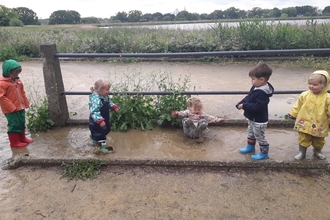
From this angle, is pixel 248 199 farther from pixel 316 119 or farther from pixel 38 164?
pixel 38 164

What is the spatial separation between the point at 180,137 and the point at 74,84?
522 centimetres

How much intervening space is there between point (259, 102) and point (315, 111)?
661 millimetres

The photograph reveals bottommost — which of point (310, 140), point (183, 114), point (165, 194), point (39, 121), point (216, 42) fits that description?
point (165, 194)

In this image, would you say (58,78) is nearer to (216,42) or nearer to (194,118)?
(194,118)

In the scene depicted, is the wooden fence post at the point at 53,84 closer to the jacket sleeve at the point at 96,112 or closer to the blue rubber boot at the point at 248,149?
the jacket sleeve at the point at 96,112

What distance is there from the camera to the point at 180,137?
179 inches

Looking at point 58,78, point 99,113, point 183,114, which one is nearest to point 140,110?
point 183,114

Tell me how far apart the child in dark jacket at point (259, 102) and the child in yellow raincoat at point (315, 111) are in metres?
0.41

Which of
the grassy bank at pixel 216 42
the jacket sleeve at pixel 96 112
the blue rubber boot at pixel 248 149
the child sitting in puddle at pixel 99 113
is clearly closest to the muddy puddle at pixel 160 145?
the blue rubber boot at pixel 248 149

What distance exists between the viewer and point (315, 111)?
3.46 m

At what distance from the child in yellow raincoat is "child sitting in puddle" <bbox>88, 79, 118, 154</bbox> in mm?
2463

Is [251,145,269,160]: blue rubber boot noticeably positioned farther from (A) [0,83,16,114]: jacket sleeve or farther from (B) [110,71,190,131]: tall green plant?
(A) [0,83,16,114]: jacket sleeve

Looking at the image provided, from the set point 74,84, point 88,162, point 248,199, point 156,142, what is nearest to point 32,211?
point 88,162

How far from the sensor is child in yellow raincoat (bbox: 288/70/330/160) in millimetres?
3377
